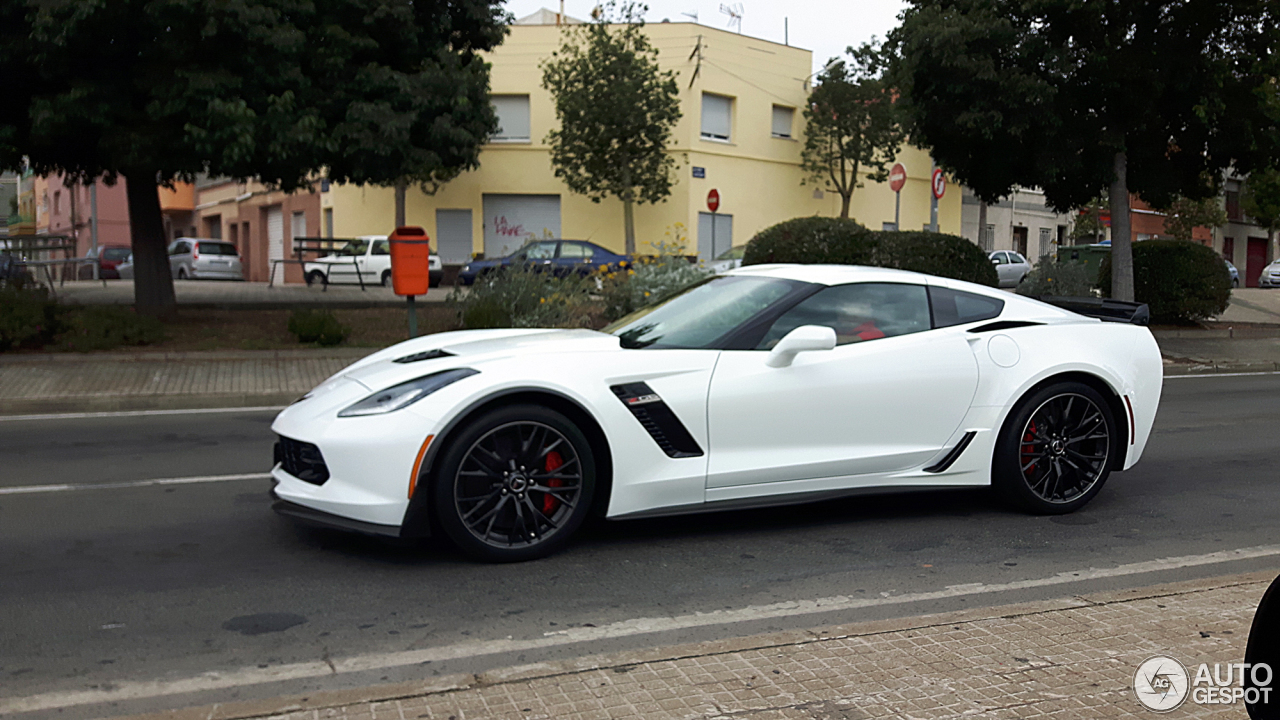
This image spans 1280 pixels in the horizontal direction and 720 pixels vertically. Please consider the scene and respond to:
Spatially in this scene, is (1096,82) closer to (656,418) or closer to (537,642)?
(656,418)

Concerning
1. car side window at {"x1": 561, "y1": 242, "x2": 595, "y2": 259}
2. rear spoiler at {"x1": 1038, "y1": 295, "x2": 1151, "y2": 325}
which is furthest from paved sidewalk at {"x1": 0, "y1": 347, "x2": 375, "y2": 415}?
car side window at {"x1": 561, "y1": 242, "x2": 595, "y2": 259}

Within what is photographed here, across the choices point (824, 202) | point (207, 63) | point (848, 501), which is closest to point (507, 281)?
point (207, 63)

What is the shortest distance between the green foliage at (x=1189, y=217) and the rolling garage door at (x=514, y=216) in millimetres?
30873

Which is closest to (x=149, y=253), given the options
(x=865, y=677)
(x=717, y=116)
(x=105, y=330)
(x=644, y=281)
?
(x=105, y=330)

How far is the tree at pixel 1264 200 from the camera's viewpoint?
41938mm

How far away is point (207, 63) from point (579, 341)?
856 centimetres

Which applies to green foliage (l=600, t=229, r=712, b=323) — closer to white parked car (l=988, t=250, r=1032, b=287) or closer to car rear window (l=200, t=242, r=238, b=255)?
white parked car (l=988, t=250, r=1032, b=287)

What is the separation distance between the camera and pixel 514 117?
1431 inches

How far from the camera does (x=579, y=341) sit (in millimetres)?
5195

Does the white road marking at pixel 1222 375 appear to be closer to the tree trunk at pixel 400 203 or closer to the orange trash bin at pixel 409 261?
the orange trash bin at pixel 409 261

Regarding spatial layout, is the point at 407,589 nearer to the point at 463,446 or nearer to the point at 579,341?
the point at 463,446

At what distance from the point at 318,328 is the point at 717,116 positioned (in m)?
25.7

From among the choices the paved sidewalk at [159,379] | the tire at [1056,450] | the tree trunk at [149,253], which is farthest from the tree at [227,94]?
the tire at [1056,450]

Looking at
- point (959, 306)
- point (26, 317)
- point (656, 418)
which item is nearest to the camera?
point (656, 418)
